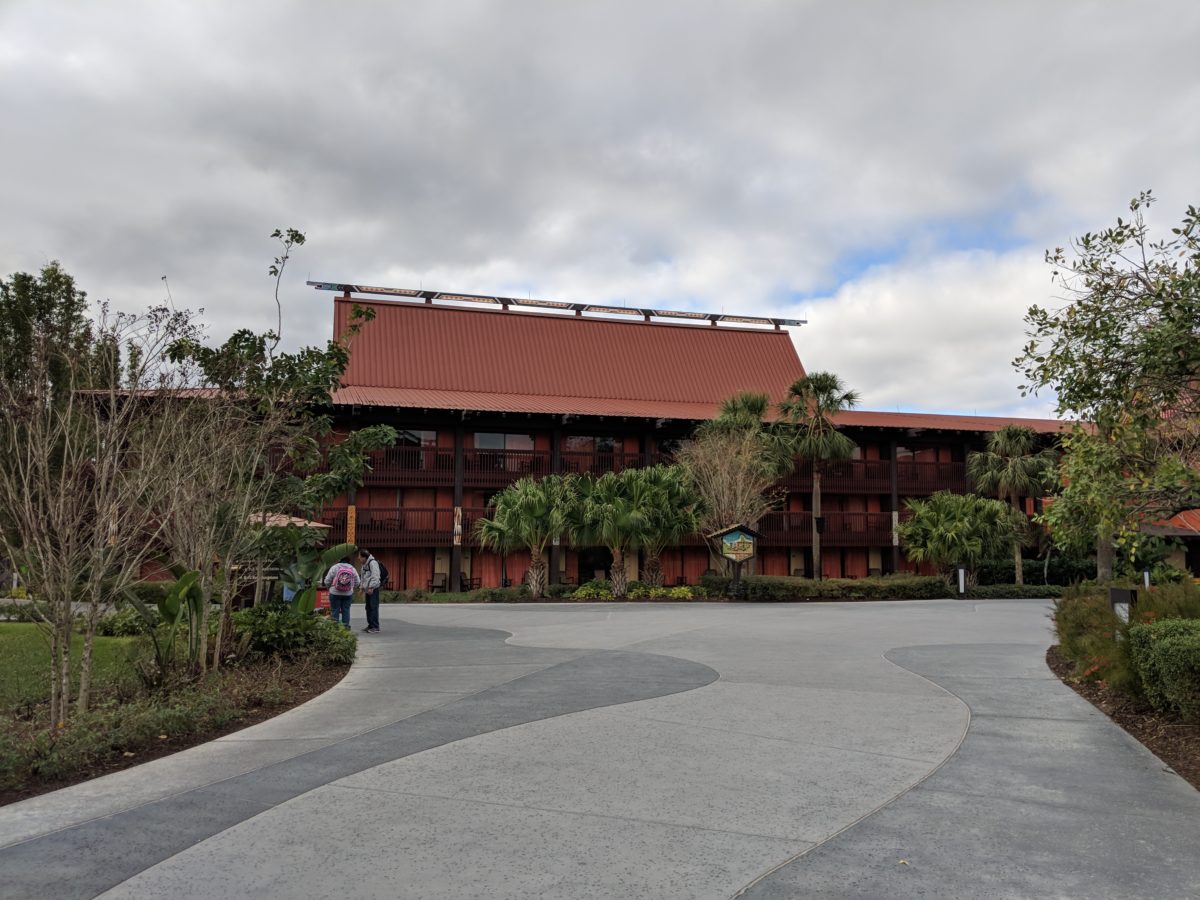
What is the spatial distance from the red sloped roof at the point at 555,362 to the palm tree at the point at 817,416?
4485 millimetres

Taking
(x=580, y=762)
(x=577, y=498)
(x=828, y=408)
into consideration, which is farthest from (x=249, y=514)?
(x=828, y=408)

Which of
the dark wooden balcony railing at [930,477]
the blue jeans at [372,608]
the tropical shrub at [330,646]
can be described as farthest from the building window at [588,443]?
the tropical shrub at [330,646]

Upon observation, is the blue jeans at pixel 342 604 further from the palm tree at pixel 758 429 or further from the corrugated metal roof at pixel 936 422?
the corrugated metal roof at pixel 936 422

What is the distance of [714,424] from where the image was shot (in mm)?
31000

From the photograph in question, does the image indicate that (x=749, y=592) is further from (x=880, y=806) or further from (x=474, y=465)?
(x=880, y=806)

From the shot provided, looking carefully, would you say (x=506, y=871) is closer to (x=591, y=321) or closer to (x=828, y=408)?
(x=828, y=408)

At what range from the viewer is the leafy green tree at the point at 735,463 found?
28.2 metres

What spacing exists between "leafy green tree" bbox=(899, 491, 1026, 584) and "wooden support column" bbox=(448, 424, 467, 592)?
55.4 feet

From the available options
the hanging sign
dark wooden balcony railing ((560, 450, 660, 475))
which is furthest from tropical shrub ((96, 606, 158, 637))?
dark wooden balcony railing ((560, 450, 660, 475))

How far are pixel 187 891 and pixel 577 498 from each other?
23.2 m

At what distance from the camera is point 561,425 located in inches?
1346

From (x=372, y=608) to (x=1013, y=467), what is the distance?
86.8 ft

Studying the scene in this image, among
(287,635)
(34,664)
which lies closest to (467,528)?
(34,664)

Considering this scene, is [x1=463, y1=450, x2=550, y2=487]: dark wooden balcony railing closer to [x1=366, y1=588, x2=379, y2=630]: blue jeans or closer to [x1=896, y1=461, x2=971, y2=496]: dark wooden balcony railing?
[x1=896, y1=461, x2=971, y2=496]: dark wooden balcony railing
